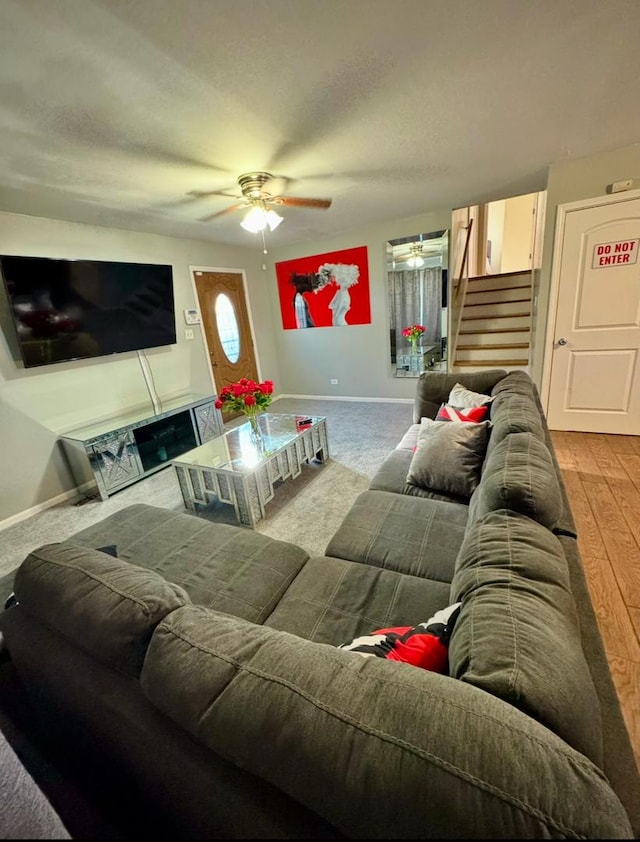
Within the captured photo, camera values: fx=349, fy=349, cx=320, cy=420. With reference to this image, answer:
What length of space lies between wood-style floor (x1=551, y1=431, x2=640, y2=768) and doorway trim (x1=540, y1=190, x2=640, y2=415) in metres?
0.58

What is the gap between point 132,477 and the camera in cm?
319

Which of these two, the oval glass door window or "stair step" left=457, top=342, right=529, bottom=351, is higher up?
the oval glass door window

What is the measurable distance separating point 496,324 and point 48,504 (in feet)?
18.1

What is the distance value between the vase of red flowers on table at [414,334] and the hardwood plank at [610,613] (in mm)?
3292

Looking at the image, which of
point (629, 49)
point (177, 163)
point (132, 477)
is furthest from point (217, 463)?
point (629, 49)

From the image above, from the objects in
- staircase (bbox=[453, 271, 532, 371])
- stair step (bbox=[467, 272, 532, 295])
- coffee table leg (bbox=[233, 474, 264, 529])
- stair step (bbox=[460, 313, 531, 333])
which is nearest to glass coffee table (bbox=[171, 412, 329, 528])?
coffee table leg (bbox=[233, 474, 264, 529])

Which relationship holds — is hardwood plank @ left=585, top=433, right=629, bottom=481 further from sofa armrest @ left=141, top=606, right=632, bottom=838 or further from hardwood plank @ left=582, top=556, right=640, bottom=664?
sofa armrest @ left=141, top=606, right=632, bottom=838

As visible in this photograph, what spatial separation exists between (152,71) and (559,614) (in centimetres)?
228

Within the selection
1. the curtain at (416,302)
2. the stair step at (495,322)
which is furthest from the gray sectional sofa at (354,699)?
the stair step at (495,322)

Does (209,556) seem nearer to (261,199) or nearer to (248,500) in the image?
(248,500)

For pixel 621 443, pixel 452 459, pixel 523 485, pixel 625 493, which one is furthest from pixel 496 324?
pixel 523 485

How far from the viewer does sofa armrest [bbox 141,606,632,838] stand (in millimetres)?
434

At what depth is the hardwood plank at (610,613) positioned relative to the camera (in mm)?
1419

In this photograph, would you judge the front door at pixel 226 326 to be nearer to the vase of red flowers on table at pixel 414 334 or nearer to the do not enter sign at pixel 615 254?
the vase of red flowers on table at pixel 414 334
